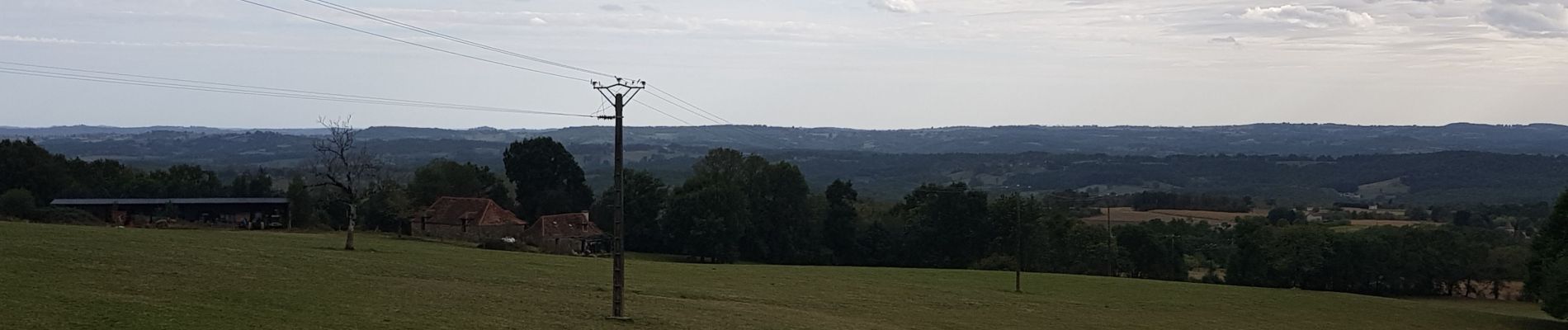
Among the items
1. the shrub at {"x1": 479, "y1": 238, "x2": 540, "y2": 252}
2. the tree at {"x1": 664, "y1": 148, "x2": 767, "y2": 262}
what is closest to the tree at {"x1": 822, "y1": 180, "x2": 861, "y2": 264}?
the tree at {"x1": 664, "y1": 148, "x2": 767, "y2": 262}

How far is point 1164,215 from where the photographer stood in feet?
446

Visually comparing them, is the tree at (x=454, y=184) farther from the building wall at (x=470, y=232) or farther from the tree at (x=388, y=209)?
the building wall at (x=470, y=232)

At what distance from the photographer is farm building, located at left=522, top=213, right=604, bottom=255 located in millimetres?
72312

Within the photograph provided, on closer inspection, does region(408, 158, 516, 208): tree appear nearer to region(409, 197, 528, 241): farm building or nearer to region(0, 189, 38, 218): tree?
region(409, 197, 528, 241): farm building

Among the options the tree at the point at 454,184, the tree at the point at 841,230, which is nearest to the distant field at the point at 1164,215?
the tree at the point at 841,230

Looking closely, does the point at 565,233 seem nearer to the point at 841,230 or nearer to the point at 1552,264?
the point at 841,230

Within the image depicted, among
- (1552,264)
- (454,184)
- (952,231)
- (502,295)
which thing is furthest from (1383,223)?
(502,295)

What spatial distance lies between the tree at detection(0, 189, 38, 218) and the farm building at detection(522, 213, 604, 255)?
2500cm

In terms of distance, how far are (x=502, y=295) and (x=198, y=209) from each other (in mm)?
55141

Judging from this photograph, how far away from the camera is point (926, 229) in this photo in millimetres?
87812

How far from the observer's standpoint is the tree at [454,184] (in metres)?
82.3

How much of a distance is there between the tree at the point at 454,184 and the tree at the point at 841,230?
78.5 feet

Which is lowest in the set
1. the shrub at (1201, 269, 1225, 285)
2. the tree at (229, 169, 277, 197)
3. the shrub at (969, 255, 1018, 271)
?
the shrub at (1201, 269, 1225, 285)

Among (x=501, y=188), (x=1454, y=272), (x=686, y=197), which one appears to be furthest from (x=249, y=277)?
(x=1454, y=272)
